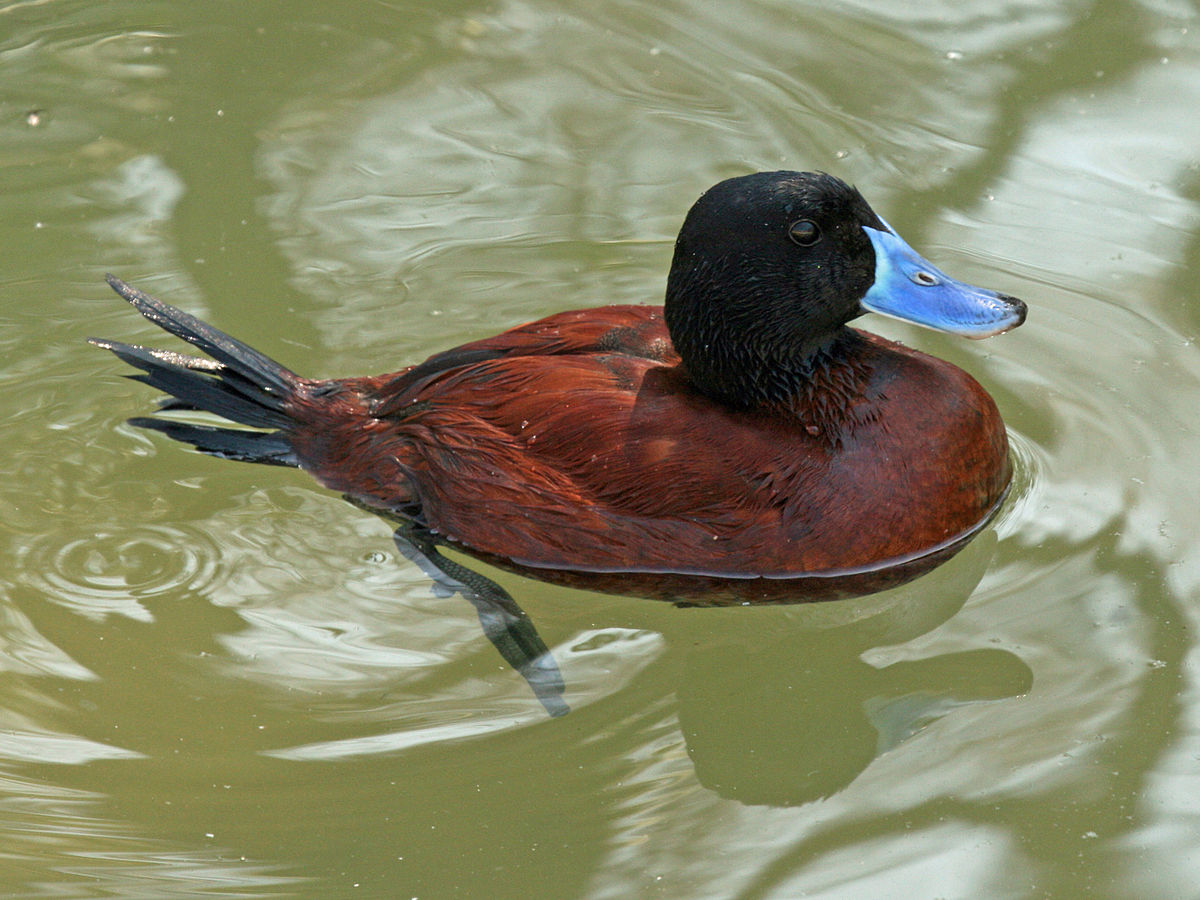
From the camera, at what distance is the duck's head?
3.53 meters

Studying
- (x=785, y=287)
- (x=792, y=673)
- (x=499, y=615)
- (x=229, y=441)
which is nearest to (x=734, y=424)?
(x=785, y=287)

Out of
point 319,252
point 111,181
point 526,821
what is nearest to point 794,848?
point 526,821

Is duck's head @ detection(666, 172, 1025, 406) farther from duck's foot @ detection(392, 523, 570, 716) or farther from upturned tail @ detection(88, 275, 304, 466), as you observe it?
upturned tail @ detection(88, 275, 304, 466)

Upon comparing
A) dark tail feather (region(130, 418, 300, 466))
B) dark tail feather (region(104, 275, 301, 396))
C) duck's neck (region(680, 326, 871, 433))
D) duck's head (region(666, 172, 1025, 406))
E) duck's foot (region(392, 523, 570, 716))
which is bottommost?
duck's foot (region(392, 523, 570, 716))

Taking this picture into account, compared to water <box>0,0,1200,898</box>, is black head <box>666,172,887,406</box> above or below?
above

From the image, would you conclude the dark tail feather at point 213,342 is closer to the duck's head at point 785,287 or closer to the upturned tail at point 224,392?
the upturned tail at point 224,392

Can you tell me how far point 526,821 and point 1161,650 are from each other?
1.54 meters

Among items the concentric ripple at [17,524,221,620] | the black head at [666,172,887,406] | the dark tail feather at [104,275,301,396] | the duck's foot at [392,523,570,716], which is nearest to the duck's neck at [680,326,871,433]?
the black head at [666,172,887,406]

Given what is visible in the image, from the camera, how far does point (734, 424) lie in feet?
11.8

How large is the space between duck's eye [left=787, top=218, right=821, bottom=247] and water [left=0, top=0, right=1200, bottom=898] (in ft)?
2.99

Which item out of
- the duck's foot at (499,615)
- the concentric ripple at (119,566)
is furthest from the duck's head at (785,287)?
the concentric ripple at (119,566)

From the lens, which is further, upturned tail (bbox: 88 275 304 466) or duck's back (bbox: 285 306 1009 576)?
upturned tail (bbox: 88 275 304 466)

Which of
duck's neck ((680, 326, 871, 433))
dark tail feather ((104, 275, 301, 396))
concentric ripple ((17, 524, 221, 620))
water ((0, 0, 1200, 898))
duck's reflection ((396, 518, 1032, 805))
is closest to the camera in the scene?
water ((0, 0, 1200, 898))

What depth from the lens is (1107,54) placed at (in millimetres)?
5621
